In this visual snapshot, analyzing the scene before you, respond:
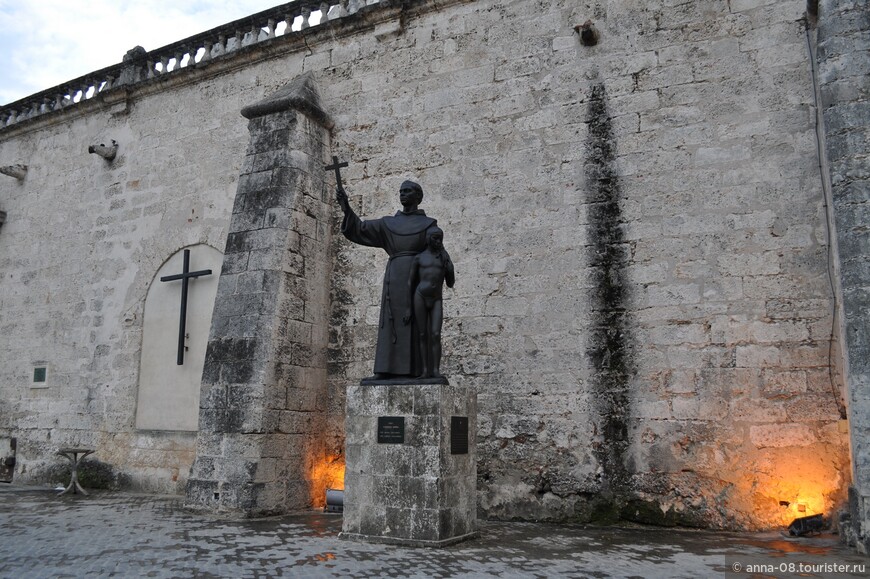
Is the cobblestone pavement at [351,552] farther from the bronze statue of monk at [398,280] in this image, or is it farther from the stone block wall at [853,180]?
the bronze statue of monk at [398,280]

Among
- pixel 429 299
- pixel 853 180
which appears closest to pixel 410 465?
pixel 429 299

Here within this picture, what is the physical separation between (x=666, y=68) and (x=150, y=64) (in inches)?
292

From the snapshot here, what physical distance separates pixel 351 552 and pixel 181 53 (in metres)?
7.91

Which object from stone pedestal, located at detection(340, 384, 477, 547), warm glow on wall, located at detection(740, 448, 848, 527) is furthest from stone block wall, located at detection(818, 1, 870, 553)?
stone pedestal, located at detection(340, 384, 477, 547)

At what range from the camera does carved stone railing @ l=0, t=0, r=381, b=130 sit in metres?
9.08

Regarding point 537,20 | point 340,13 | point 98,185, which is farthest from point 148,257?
point 537,20

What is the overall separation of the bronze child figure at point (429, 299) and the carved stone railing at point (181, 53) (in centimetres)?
413

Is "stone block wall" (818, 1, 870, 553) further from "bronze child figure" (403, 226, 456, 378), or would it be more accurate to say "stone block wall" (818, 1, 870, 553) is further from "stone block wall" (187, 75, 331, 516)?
"stone block wall" (187, 75, 331, 516)

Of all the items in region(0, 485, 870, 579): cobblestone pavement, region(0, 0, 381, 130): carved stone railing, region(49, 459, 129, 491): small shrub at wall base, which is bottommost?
region(0, 485, 870, 579): cobblestone pavement

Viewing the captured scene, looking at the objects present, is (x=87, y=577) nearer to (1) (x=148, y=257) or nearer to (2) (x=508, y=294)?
(2) (x=508, y=294)

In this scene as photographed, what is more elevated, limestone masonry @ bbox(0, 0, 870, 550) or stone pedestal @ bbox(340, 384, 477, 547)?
limestone masonry @ bbox(0, 0, 870, 550)

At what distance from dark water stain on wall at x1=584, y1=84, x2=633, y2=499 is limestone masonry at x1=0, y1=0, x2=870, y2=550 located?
21 mm

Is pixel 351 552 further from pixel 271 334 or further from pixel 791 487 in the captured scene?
pixel 791 487

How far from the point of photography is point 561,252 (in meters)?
7.08
